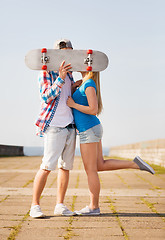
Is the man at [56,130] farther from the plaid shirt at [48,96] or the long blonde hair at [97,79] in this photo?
the long blonde hair at [97,79]

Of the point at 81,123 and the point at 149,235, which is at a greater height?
the point at 81,123

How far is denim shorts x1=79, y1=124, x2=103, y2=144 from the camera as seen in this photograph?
152 inches

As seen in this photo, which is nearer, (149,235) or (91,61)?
(149,235)

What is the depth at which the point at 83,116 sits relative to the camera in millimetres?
3902

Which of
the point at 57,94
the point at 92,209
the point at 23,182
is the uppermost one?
the point at 57,94

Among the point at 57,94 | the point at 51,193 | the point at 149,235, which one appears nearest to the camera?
the point at 149,235

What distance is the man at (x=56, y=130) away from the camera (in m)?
3.78

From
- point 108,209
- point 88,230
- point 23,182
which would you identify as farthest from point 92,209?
point 23,182

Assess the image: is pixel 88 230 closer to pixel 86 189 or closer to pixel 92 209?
pixel 92 209

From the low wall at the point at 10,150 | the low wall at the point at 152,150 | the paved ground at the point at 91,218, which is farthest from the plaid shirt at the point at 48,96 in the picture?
the low wall at the point at 10,150

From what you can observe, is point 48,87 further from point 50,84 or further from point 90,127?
point 90,127

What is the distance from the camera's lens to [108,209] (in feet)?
13.7

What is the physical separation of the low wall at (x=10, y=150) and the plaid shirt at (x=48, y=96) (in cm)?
1623

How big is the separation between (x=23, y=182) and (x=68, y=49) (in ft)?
11.4
